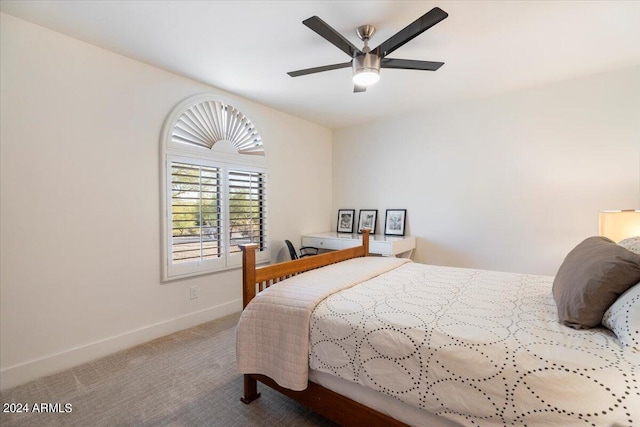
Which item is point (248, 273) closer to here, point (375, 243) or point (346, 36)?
point (346, 36)

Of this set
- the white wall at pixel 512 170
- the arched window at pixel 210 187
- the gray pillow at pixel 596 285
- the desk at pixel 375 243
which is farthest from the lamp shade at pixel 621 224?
the arched window at pixel 210 187

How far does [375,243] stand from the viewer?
3639 millimetres

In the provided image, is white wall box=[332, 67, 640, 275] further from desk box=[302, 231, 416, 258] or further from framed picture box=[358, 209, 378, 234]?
desk box=[302, 231, 416, 258]

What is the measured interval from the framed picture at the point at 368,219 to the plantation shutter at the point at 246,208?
1549 millimetres

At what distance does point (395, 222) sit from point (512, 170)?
1.52 meters

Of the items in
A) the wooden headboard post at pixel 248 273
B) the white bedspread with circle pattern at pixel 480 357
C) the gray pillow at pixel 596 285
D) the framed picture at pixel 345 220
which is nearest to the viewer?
the white bedspread with circle pattern at pixel 480 357

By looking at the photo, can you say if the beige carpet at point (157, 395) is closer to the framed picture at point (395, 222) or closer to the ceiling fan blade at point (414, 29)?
the ceiling fan blade at point (414, 29)

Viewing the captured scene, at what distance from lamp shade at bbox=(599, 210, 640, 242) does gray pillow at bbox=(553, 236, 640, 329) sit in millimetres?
1356

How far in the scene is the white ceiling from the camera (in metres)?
1.91

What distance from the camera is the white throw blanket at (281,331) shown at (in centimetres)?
148

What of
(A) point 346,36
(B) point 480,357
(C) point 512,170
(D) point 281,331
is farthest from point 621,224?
(D) point 281,331

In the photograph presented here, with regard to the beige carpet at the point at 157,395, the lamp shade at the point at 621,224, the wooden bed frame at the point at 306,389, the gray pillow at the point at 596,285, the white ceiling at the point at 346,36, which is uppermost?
the white ceiling at the point at 346,36

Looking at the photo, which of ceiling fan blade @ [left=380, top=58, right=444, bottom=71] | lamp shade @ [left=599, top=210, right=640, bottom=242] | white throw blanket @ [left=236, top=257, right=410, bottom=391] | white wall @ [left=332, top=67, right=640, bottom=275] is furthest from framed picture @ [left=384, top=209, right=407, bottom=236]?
white throw blanket @ [left=236, top=257, right=410, bottom=391]

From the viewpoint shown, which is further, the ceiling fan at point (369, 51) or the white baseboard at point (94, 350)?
the white baseboard at point (94, 350)
